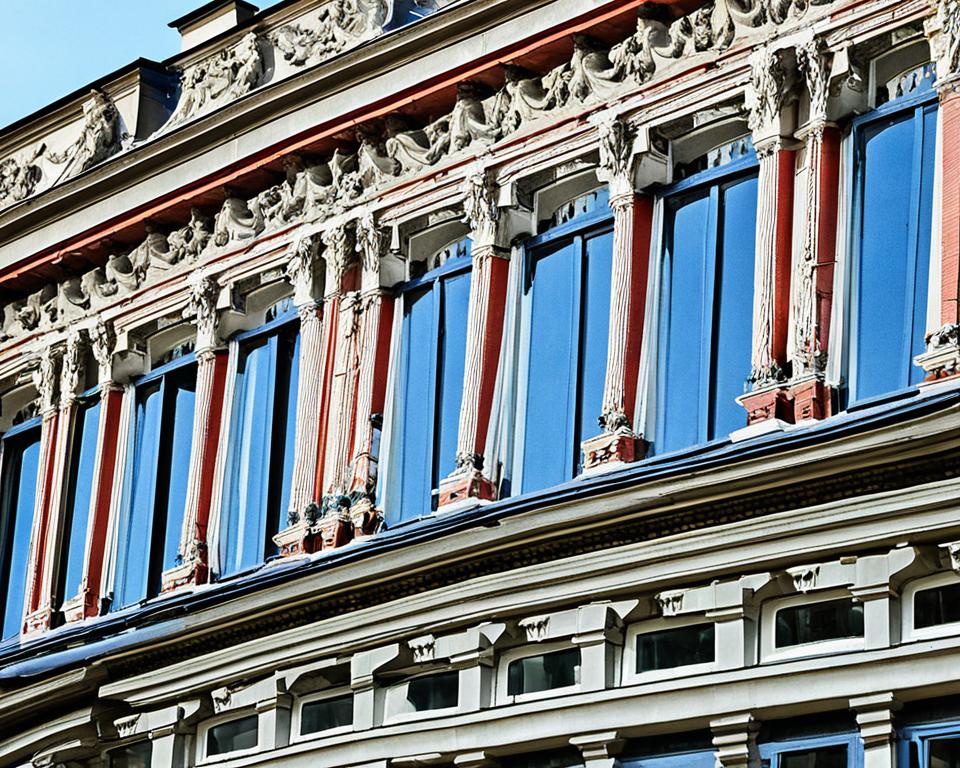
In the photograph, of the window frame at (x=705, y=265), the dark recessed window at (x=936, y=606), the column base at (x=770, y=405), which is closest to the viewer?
the dark recessed window at (x=936, y=606)

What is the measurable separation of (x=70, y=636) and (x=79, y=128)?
684cm

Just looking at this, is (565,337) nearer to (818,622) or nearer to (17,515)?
(818,622)

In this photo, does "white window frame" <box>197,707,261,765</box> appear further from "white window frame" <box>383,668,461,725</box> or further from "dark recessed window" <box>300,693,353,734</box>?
"white window frame" <box>383,668,461,725</box>

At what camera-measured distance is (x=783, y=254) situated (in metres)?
24.0

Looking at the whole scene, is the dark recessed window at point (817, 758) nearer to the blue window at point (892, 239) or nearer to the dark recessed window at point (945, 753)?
the dark recessed window at point (945, 753)

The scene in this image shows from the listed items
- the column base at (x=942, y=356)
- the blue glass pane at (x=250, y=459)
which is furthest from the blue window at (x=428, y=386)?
the column base at (x=942, y=356)

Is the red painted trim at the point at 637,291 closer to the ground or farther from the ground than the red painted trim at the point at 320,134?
closer to the ground

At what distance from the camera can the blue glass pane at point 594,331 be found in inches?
1000

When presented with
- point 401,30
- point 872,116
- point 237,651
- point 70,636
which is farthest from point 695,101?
point 70,636

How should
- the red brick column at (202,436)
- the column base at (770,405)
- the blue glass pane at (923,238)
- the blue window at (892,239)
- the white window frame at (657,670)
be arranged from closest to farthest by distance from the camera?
the white window frame at (657,670), the blue glass pane at (923,238), the blue window at (892,239), the column base at (770,405), the red brick column at (202,436)

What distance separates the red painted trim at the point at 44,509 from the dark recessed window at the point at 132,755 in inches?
133

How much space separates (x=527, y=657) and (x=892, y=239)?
5.05 m

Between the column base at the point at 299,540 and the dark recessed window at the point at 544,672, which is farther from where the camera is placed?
the column base at the point at 299,540

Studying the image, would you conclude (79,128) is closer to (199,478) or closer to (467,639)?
(199,478)
